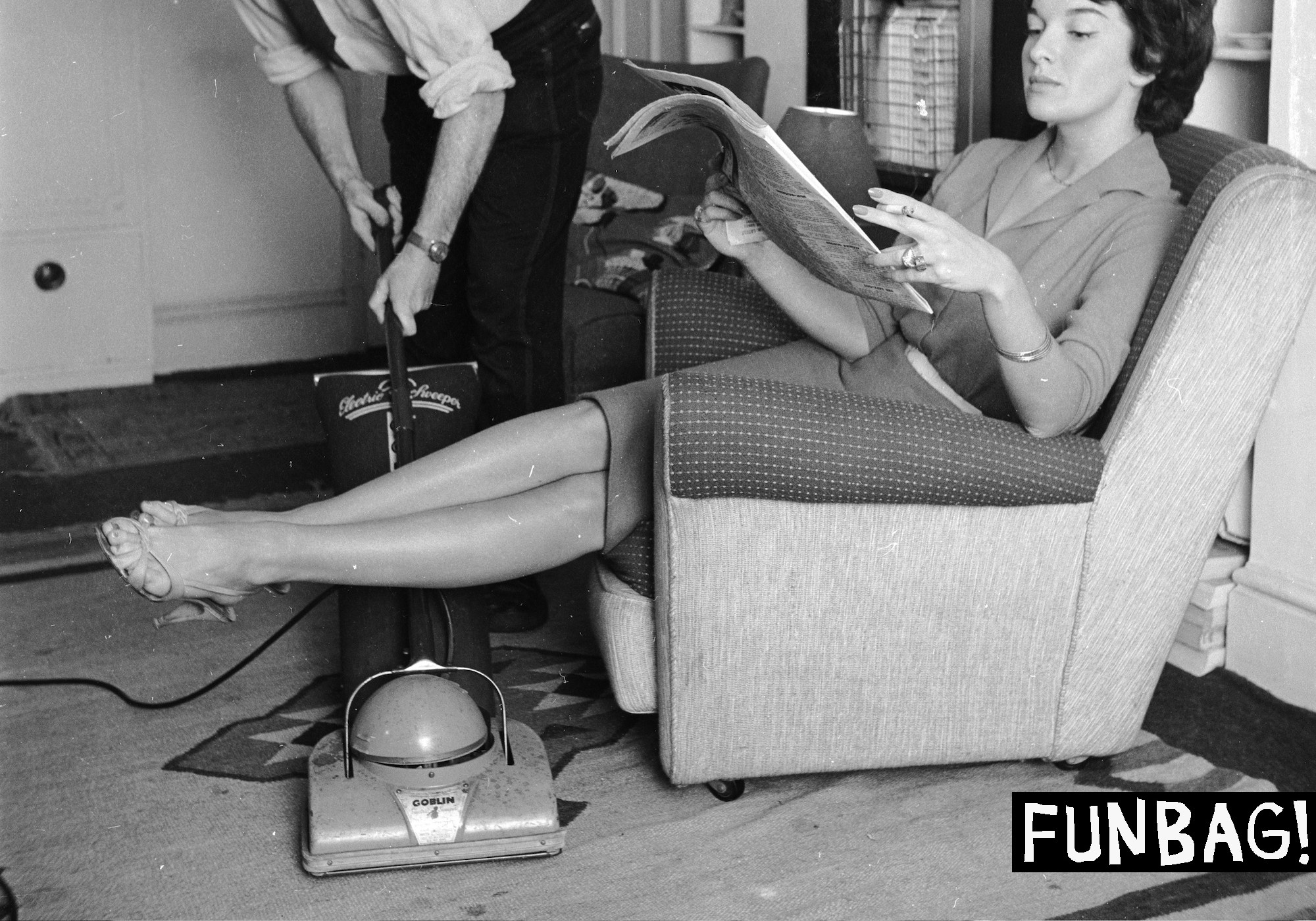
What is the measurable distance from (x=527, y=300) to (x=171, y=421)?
66.4 inches

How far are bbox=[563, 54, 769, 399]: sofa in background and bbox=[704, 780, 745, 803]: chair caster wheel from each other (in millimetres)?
1119

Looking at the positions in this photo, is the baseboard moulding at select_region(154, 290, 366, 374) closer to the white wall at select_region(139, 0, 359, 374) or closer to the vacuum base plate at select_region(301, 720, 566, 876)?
the white wall at select_region(139, 0, 359, 374)

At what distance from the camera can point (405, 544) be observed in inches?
66.5

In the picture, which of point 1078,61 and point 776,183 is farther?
point 1078,61

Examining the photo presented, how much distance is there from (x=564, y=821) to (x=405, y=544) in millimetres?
397

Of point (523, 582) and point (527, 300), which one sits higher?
point (527, 300)

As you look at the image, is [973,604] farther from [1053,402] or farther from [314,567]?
[314,567]

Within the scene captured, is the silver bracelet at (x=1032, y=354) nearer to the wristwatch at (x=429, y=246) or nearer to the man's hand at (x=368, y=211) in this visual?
the wristwatch at (x=429, y=246)

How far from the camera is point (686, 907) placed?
1.56 m

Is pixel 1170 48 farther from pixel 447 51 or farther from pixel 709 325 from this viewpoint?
pixel 447 51

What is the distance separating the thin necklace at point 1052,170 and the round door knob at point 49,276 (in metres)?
2.94

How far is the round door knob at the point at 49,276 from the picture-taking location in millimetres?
3852

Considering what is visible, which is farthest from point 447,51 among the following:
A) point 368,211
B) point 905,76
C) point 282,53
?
point 905,76

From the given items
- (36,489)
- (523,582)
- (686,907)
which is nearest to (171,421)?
(36,489)
